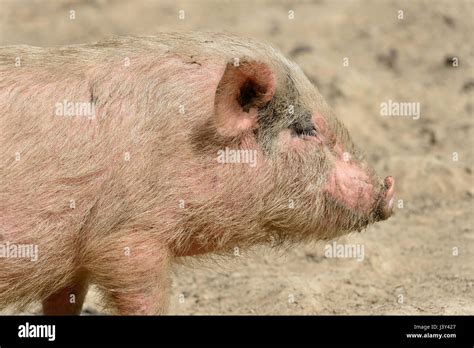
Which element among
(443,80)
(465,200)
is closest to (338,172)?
(465,200)

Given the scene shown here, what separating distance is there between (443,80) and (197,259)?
569 cm

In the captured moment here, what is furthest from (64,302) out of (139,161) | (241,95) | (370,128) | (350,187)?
(370,128)

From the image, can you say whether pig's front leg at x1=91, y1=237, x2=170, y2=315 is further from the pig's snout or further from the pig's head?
the pig's snout

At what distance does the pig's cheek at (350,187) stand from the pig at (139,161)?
0.08 meters

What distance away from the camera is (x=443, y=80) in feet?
36.8

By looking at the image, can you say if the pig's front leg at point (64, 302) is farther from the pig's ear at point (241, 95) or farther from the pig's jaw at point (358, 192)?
the pig's jaw at point (358, 192)

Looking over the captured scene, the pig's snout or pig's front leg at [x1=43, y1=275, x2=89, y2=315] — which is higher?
the pig's snout

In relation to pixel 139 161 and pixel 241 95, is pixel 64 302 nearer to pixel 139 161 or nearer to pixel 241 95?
pixel 139 161

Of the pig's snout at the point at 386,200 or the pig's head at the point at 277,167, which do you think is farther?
the pig's snout at the point at 386,200

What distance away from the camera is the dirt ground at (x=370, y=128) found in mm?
7504

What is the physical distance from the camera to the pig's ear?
570 centimetres

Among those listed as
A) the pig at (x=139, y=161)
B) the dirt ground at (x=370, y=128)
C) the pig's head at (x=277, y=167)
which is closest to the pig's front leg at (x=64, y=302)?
the pig at (x=139, y=161)

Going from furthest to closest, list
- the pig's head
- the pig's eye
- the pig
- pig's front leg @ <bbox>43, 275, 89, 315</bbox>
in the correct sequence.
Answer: pig's front leg @ <bbox>43, 275, 89, 315</bbox> < the pig's eye < the pig's head < the pig

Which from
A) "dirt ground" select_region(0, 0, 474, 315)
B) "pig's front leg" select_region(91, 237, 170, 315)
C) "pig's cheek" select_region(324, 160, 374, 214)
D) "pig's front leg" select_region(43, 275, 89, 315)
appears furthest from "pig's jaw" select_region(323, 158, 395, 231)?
"pig's front leg" select_region(43, 275, 89, 315)
